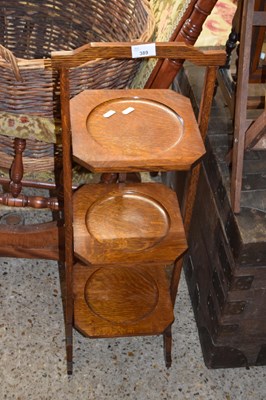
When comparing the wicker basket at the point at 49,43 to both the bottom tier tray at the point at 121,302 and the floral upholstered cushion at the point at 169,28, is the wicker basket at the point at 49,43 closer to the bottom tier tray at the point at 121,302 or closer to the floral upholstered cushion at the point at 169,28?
the floral upholstered cushion at the point at 169,28

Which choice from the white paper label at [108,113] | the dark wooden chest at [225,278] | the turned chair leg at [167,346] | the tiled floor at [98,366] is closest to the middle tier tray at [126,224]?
the dark wooden chest at [225,278]

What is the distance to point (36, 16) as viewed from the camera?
2.54 meters

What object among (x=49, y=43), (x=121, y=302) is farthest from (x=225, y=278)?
(x=49, y=43)

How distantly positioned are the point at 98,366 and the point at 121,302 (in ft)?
0.94

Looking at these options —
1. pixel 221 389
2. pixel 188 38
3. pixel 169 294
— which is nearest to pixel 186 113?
pixel 188 38

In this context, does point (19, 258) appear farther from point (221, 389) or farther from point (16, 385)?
point (221, 389)

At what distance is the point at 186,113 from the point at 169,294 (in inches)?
28.0

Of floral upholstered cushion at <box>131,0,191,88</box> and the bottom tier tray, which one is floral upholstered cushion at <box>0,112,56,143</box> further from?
the bottom tier tray

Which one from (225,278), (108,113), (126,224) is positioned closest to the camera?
(108,113)

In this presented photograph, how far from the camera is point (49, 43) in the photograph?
2.62m

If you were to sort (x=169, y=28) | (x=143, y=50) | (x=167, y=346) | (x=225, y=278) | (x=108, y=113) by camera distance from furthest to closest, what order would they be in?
(x=167, y=346) → (x=169, y=28) → (x=225, y=278) → (x=108, y=113) → (x=143, y=50)

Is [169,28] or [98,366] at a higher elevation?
[169,28]

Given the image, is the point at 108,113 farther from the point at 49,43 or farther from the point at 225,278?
the point at 49,43

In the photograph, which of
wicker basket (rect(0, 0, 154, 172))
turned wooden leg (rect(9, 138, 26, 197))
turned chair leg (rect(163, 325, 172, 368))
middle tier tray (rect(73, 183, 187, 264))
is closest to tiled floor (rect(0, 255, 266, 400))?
turned chair leg (rect(163, 325, 172, 368))
